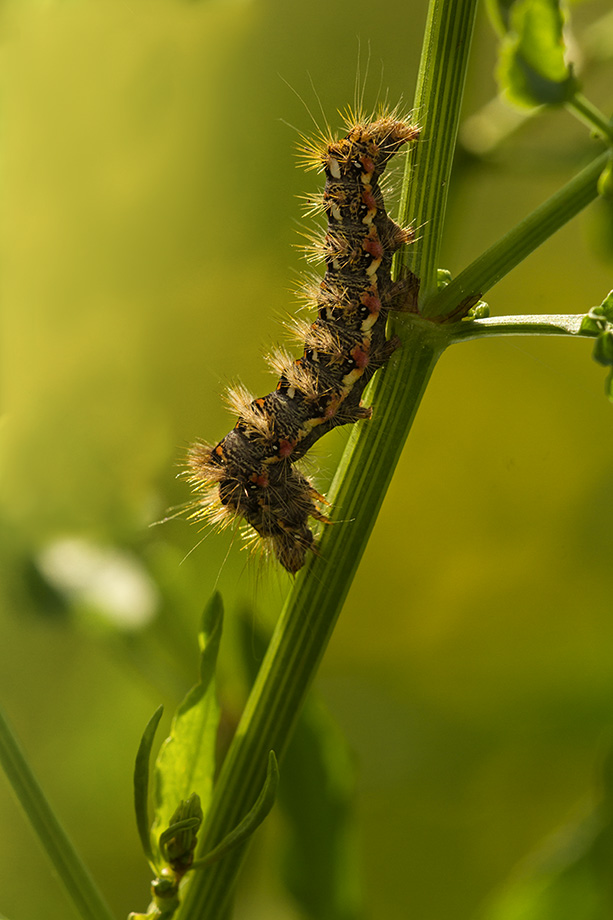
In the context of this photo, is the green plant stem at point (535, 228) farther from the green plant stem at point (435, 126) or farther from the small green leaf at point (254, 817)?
the small green leaf at point (254, 817)

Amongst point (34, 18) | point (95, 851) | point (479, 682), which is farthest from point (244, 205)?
point (95, 851)

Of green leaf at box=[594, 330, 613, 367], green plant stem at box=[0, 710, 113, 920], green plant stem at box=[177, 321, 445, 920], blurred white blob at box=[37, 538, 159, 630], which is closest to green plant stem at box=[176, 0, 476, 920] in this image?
green plant stem at box=[177, 321, 445, 920]

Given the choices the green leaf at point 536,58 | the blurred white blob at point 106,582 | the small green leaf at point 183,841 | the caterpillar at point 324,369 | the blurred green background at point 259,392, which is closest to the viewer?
the green leaf at point 536,58

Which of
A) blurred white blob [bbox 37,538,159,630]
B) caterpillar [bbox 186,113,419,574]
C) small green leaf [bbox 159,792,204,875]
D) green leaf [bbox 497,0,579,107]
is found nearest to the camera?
green leaf [bbox 497,0,579,107]

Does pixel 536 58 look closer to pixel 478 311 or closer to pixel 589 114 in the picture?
pixel 589 114

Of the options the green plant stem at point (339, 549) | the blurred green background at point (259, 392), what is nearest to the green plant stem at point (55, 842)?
the green plant stem at point (339, 549)

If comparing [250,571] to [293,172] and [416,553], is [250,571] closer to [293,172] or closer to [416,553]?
[416,553]

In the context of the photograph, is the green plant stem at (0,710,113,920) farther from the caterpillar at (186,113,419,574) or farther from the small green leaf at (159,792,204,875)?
the caterpillar at (186,113,419,574)
